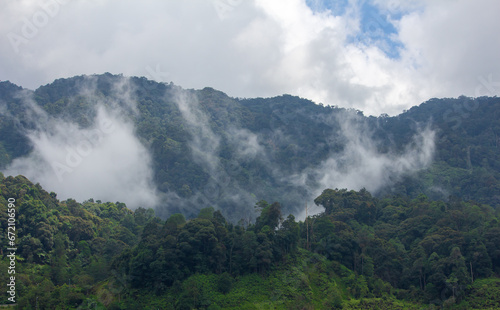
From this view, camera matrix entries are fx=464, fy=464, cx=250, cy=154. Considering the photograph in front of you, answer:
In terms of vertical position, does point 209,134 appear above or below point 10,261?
above

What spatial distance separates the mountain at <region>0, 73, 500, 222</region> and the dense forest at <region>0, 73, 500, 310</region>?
0.39 m

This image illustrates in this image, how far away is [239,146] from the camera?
115875 mm

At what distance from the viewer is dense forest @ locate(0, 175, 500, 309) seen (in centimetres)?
3972

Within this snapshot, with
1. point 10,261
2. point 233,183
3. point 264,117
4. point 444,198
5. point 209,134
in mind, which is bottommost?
point 10,261

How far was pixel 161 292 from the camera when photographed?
40656 millimetres

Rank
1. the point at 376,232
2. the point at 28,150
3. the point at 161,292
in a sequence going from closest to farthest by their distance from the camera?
the point at 161,292
the point at 376,232
the point at 28,150

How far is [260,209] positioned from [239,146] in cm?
6163

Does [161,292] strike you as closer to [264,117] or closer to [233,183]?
[233,183]

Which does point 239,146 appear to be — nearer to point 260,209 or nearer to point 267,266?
point 260,209

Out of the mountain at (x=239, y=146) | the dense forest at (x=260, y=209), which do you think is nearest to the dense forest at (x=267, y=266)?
the dense forest at (x=260, y=209)

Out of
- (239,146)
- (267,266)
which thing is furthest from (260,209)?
(239,146)

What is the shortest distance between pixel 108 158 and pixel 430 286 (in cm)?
7531

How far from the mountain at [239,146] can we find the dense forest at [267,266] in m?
38.7

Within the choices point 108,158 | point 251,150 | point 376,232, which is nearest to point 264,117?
point 251,150
